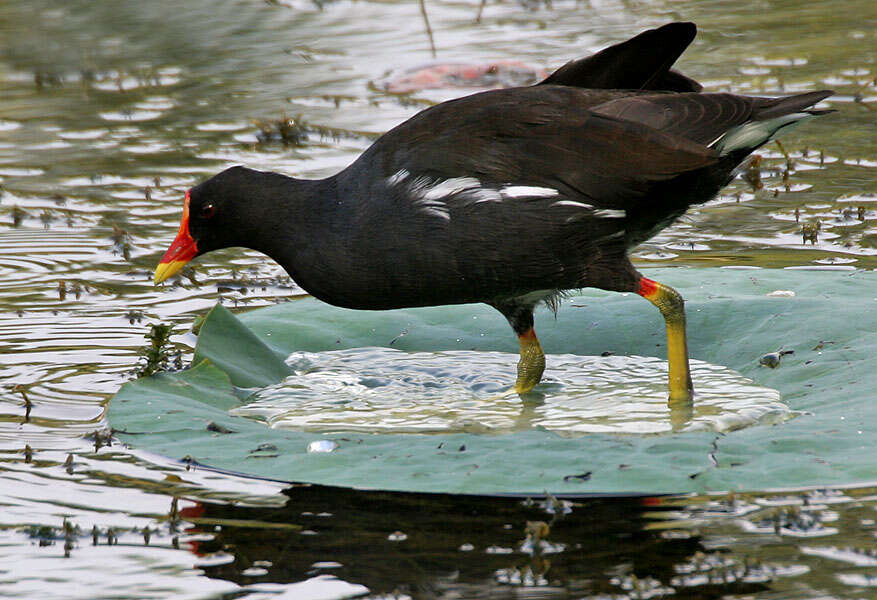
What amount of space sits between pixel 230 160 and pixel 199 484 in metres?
5.64

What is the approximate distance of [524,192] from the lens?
483 centimetres

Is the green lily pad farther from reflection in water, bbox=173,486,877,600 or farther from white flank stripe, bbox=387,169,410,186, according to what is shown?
white flank stripe, bbox=387,169,410,186

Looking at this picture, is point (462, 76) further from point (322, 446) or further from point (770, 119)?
point (322, 446)

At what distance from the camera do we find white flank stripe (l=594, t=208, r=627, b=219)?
4883 millimetres

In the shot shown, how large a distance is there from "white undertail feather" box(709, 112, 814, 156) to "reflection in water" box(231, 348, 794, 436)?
35.5 inches

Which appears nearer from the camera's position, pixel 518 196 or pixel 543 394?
pixel 518 196

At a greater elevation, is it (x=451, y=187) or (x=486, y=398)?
(x=451, y=187)

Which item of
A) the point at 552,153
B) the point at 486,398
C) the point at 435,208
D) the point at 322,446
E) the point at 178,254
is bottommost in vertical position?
the point at 486,398

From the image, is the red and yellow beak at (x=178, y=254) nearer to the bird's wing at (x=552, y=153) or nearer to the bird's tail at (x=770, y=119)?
the bird's wing at (x=552, y=153)

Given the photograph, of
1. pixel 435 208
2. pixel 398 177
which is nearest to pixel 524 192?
pixel 435 208

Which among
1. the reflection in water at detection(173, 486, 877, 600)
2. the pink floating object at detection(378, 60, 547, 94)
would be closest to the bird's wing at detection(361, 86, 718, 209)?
the reflection in water at detection(173, 486, 877, 600)

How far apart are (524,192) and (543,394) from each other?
941mm

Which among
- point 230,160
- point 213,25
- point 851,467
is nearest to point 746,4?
point 213,25

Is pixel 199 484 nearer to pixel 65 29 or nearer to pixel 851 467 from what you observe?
pixel 851 467
